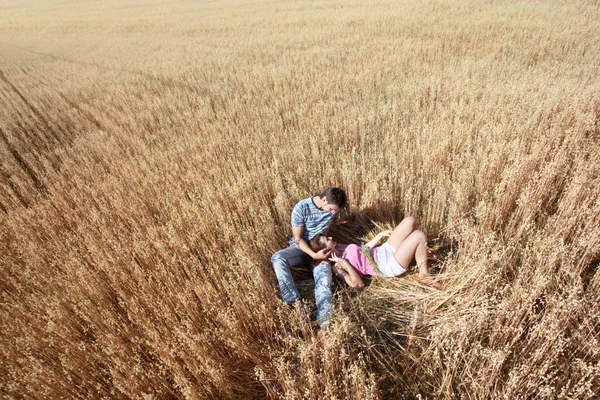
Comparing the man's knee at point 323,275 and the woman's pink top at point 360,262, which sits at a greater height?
the man's knee at point 323,275

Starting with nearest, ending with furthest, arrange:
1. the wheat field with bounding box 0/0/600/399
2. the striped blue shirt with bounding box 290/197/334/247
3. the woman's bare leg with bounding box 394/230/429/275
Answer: the wheat field with bounding box 0/0/600/399 → the woman's bare leg with bounding box 394/230/429/275 → the striped blue shirt with bounding box 290/197/334/247

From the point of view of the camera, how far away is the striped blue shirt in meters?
2.70

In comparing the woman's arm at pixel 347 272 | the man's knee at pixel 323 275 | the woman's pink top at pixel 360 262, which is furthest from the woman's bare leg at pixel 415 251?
the man's knee at pixel 323 275

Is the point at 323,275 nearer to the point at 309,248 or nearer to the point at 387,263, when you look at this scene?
the point at 309,248

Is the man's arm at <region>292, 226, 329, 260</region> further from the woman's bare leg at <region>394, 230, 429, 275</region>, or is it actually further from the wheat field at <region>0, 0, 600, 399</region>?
the woman's bare leg at <region>394, 230, 429, 275</region>

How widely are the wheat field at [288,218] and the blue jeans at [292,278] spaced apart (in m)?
0.12

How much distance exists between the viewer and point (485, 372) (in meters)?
1.42

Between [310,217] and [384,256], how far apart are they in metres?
0.73

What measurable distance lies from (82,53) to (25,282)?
14.1m

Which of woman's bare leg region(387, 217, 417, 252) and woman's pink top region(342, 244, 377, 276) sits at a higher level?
woman's bare leg region(387, 217, 417, 252)

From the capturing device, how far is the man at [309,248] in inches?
93.2

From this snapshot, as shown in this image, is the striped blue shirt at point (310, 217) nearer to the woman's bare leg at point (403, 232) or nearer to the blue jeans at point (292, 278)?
the blue jeans at point (292, 278)

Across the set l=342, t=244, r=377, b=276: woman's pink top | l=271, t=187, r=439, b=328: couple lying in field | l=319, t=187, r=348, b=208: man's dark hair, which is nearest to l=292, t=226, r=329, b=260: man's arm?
l=271, t=187, r=439, b=328: couple lying in field

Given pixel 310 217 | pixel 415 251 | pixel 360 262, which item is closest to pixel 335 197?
pixel 310 217
